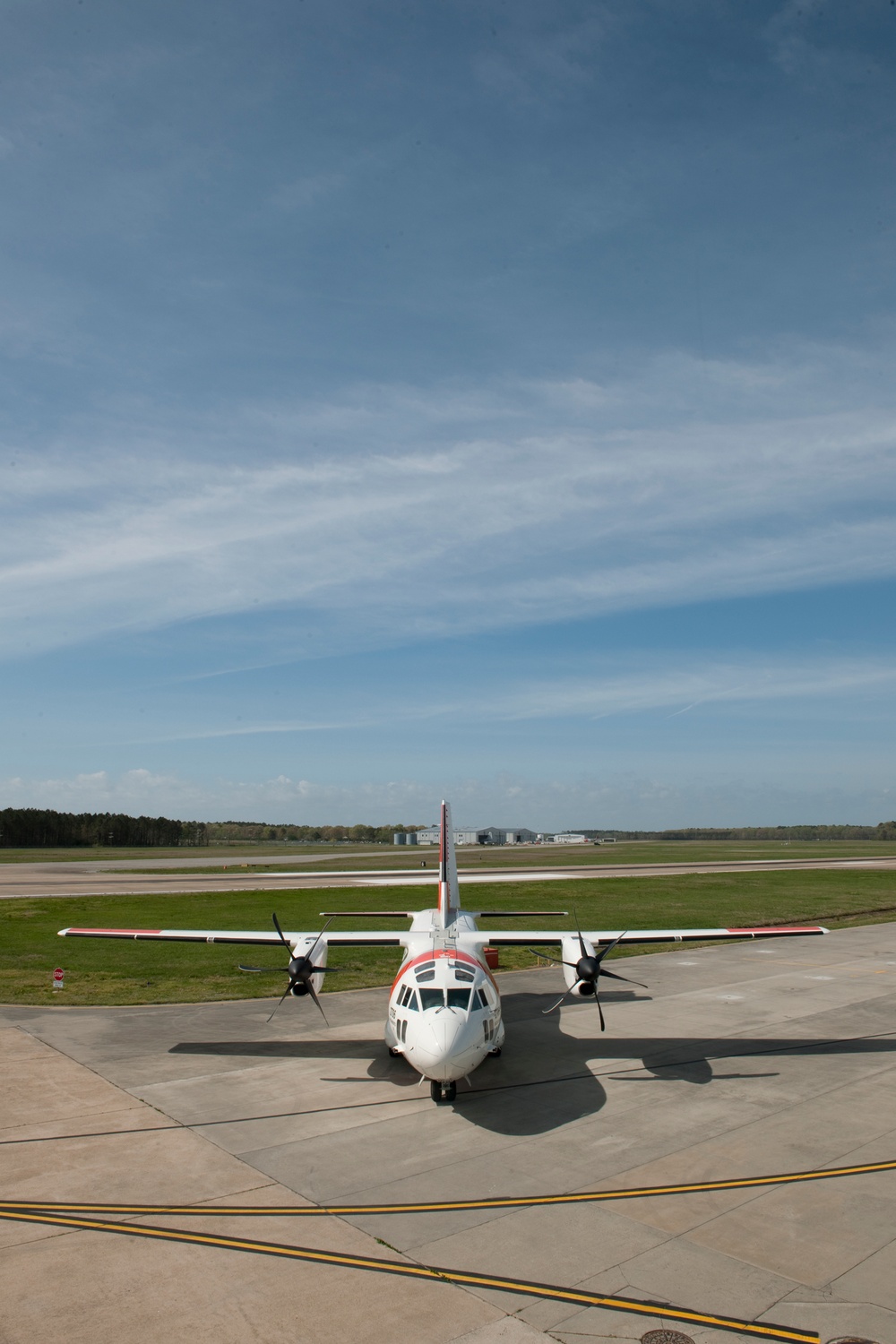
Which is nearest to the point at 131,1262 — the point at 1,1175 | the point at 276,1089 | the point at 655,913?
the point at 1,1175

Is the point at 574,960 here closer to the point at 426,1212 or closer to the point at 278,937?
the point at 278,937

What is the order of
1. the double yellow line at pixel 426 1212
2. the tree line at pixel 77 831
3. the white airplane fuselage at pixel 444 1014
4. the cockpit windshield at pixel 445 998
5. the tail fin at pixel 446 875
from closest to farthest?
the double yellow line at pixel 426 1212, the white airplane fuselage at pixel 444 1014, the cockpit windshield at pixel 445 998, the tail fin at pixel 446 875, the tree line at pixel 77 831

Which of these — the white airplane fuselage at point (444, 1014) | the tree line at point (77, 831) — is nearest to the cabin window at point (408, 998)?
the white airplane fuselage at point (444, 1014)

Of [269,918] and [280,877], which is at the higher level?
[269,918]

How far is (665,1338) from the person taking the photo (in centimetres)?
935

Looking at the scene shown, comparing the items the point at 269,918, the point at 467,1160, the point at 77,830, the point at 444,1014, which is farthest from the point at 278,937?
the point at 77,830

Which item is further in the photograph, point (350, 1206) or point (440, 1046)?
point (440, 1046)

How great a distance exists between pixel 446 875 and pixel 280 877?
5232cm

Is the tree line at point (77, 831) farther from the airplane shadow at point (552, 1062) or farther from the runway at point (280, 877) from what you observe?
the airplane shadow at point (552, 1062)

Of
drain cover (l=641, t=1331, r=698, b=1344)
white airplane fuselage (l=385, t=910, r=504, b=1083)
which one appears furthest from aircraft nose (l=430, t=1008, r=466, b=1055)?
drain cover (l=641, t=1331, r=698, b=1344)

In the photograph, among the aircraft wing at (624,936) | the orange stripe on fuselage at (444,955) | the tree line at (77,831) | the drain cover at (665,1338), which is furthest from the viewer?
the tree line at (77,831)

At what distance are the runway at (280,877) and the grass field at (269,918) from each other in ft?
15.9

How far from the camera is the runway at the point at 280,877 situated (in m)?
61.5

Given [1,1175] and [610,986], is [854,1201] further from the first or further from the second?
[610,986]
